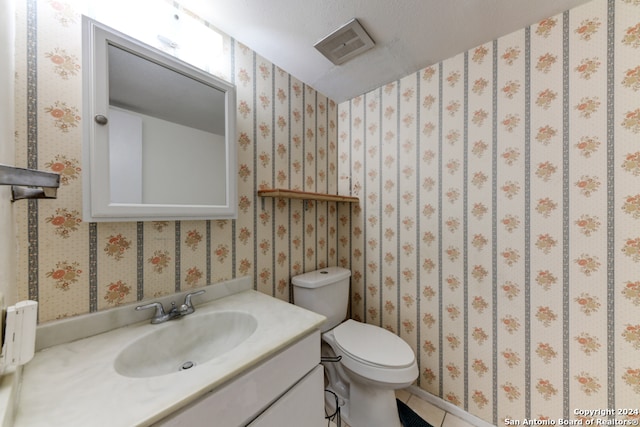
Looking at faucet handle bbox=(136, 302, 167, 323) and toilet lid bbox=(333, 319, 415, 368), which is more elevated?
faucet handle bbox=(136, 302, 167, 323)

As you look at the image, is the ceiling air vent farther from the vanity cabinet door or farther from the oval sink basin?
the vanity cabinet door

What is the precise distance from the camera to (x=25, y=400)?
487 millimetres

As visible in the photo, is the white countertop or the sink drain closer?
the white countertop

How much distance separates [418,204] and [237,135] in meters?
1.08

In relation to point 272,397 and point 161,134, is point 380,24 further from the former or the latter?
point 272,397

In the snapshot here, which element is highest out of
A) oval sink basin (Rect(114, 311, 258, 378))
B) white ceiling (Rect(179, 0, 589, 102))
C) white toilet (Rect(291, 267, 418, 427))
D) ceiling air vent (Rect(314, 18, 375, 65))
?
white ceiling (Rect(179, 0, 589, 102))

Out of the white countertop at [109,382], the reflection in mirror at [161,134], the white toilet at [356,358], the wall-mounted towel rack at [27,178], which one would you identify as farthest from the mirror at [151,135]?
the white toilet at [356,358]

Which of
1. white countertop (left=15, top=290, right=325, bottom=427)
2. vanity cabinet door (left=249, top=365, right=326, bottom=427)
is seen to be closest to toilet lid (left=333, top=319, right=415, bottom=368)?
vanity cabinet door (left=249, top=365, right=326, bottom=427)

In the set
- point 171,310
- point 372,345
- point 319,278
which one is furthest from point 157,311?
point 372,345

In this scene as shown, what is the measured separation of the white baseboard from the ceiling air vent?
1.98 meters

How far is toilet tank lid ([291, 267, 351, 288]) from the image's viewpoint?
4.36 feet

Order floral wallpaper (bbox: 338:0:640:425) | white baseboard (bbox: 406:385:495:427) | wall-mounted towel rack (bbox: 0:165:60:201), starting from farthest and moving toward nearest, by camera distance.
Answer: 1. white baseboard (bbox: 406:385:495:427)
2. floral wallpaper (bbox: 338:0:640:425)
3. wall-mounted towel rack (bbox: 0:165:60:201)

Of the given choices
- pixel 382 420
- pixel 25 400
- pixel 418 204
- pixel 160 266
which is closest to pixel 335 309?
pixel 382 420

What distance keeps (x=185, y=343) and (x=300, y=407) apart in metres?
0.47
